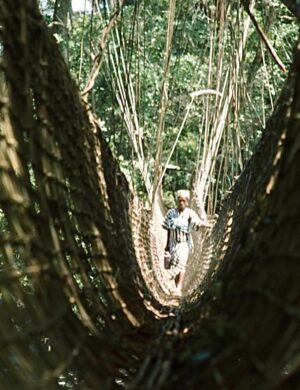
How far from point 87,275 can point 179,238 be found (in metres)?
3.24

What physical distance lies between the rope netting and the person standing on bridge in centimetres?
294

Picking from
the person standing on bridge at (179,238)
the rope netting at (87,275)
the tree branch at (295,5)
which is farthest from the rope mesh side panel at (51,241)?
the person standing on bridge at (179,238)

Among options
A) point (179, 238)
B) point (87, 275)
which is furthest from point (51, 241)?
point (179, 238)

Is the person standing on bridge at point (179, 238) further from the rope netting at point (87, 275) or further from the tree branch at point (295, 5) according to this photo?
the rope netting at point (87, 275)

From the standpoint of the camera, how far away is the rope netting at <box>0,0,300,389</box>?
1144mm

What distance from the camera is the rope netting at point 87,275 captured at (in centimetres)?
114

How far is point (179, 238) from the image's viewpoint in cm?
492

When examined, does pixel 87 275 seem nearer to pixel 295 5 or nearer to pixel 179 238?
pixel 295 5

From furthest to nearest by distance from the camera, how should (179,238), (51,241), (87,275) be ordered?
(179,238) → (87,275) → (51,241)

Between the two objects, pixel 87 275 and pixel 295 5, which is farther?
pixel 295 5

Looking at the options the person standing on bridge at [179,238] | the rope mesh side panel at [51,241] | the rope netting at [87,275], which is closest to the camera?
the rope netting at [87,275]

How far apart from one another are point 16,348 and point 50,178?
0.36 m

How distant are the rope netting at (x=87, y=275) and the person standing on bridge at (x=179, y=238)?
9.64ft

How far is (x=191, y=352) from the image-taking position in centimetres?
125
